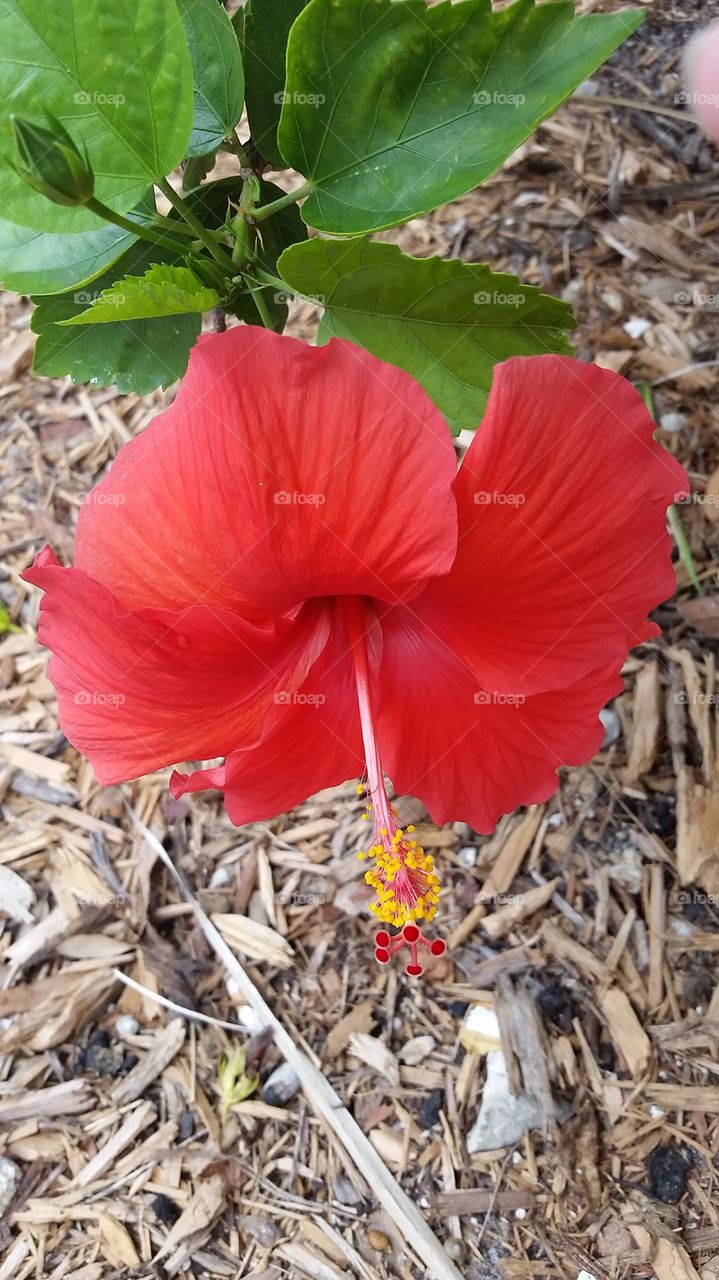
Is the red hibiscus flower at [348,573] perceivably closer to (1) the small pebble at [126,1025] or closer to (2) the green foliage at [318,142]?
(2) the green foliage at [318,142]

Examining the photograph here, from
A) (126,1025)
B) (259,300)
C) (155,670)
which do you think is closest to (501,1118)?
(126,1025)

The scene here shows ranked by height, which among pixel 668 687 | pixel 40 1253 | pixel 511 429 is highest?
pixel 511 429

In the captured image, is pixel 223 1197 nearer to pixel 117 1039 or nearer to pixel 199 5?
pixel 117 1039

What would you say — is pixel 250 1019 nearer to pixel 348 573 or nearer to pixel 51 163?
pixel 348 573

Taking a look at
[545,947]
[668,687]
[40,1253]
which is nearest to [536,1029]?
[545,947]

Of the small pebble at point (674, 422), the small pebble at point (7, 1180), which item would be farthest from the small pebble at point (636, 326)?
the small pebble at point (7, 1180)

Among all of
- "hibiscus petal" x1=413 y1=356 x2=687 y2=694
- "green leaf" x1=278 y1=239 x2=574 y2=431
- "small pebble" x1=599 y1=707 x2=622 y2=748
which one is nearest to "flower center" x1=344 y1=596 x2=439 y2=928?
"hibiscus petal" x1=413 y1=356 x2=687 y2=694
